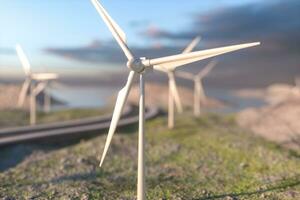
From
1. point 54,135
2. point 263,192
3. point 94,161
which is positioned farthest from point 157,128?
point 263,192

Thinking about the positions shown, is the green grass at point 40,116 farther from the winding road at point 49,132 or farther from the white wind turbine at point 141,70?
the white wind turbine at point 141,70

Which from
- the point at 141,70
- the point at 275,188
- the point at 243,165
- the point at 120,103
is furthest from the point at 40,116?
the point at 141,70

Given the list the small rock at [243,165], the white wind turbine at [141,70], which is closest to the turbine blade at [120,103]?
the white wind turbine at [141,70]

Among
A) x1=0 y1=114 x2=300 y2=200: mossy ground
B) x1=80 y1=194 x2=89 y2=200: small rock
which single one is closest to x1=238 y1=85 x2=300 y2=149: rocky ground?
x1=0 y1=114 x2=300 y2=200: mossy ground

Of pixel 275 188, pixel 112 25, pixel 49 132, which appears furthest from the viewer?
pixel 49 132

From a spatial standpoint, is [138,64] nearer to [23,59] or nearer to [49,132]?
[49,132]

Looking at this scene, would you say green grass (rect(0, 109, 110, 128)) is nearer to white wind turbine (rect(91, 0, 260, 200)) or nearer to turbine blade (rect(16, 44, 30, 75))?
turbine blade (rect(16, 44, 30, 75))

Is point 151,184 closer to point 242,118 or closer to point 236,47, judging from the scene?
point 236,47
